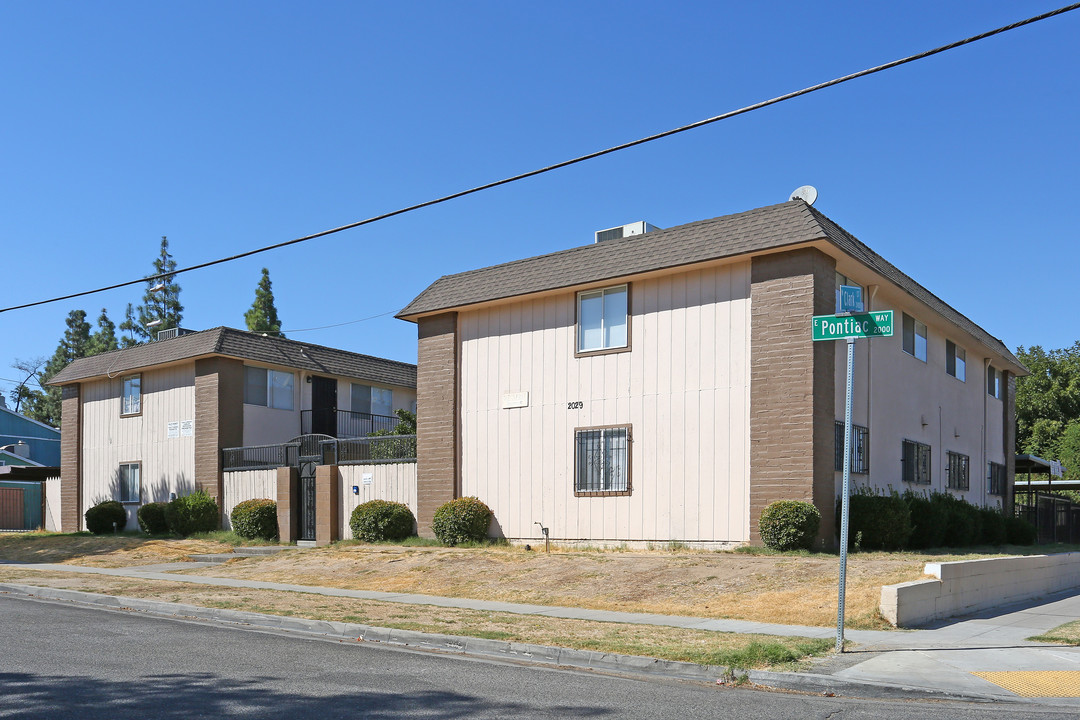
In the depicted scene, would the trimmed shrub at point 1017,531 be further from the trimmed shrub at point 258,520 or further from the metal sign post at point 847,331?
the trimmed shrub at point 258,520

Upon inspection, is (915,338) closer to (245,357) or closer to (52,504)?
(245,357)

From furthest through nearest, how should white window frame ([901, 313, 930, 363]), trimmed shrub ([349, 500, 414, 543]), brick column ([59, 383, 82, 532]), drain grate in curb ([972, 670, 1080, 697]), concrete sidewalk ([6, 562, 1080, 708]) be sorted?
brick column ([59, 383, 82, 532]) → trimmed shrub ([349, 500, 414, 543]) → white window frame ([901, 313, 930, 363]) → concrete sidewalk ([6, 562, 1080, 708]) → drain grate in curb ([972, 670, 1080, 697])

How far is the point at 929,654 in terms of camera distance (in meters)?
10.2

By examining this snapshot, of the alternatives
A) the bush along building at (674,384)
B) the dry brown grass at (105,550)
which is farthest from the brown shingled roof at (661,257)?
the dry brown grass at (105,550)

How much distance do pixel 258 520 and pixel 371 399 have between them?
28.5 feet

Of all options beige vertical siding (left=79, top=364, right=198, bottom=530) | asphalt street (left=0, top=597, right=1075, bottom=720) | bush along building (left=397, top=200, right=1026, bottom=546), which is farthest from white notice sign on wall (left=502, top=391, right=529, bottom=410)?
beige vertical siding (left=79, top=364, right=198, bottom=530)

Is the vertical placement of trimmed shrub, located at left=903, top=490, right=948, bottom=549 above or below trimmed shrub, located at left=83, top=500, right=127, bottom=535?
above

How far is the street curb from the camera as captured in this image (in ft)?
29.2

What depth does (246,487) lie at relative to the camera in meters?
29.6

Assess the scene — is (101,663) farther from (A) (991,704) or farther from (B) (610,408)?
(B) (610,408)

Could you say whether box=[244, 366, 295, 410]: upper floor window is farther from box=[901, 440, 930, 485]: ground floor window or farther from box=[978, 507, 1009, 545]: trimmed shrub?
box=[978, 507, 1009, 545]: trimmed shrub

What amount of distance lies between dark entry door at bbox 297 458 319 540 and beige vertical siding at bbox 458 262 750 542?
5.78 metres

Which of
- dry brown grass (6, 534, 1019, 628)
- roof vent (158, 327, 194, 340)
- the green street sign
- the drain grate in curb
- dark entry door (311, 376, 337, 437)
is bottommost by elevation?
dry brown grass (6, 534, 1019, 628)

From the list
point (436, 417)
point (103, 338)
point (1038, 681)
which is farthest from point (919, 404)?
point (103, 338)
